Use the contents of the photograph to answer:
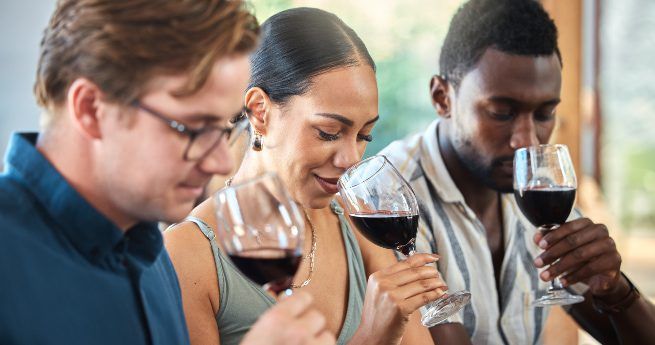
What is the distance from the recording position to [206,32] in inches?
43.3

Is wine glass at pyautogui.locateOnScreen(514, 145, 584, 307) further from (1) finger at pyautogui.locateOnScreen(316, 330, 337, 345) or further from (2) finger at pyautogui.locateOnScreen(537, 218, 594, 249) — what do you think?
(1) finger at pyautogui.locateOnScreen(316, 330, 337, 345)

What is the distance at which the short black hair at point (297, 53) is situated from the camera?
1738 millimetres

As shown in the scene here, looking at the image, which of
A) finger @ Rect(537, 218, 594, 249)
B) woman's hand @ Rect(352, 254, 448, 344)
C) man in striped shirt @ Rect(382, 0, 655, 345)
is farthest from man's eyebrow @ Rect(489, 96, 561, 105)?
woman's hand @ Rect(352, 254, 448, 344)

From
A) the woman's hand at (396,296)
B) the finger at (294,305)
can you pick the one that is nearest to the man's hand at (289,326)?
the finger at (294,305)

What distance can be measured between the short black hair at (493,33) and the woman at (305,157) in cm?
63

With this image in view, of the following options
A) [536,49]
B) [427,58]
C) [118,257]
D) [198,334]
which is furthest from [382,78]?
[118,257]

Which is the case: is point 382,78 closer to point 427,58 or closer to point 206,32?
point 427,58

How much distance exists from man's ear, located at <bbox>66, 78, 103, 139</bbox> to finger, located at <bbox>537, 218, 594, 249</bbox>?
3.93 feet

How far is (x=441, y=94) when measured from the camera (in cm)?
248

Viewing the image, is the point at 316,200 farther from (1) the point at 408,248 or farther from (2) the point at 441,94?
(2) the point at 441,94

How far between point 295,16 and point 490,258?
3.09 feet

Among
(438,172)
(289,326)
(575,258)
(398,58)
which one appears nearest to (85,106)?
(289,326)

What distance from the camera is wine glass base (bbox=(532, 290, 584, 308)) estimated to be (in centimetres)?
188

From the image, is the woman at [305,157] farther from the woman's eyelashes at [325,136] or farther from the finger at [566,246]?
the finger at [566,246]
